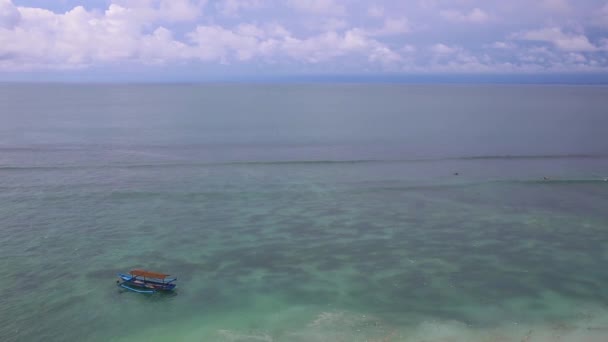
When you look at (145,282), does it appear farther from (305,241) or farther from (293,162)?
(293,162)

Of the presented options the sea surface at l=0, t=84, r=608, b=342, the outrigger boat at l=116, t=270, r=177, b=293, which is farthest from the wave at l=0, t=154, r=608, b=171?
the outrigger boat at l=116, t=270, r=177, b=293

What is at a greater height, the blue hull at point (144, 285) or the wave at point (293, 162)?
the wave at point (293, 162)

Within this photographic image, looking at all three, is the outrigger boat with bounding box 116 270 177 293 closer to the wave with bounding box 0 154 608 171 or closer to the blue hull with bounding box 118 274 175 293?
the blue hull with bounding box 118 274 175 293

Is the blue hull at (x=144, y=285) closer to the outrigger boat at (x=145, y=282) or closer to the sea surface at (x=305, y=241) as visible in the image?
the outrigger boat at (x=145, y=282)

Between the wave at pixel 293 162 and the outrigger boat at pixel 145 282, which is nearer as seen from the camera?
the outrigger boat at pixel 145 282

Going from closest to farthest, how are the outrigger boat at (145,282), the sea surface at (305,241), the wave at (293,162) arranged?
the sea surface at (305,241) < the outrigger boat at (145,282) < the wave at (293,162)

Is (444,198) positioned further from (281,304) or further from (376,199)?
(281,304)

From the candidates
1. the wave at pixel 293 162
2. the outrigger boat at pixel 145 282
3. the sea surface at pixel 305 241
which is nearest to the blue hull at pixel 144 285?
the outrigger boat at pixel 145 282

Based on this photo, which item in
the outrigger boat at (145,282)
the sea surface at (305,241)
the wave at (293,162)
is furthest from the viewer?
the wave at (293,162)
